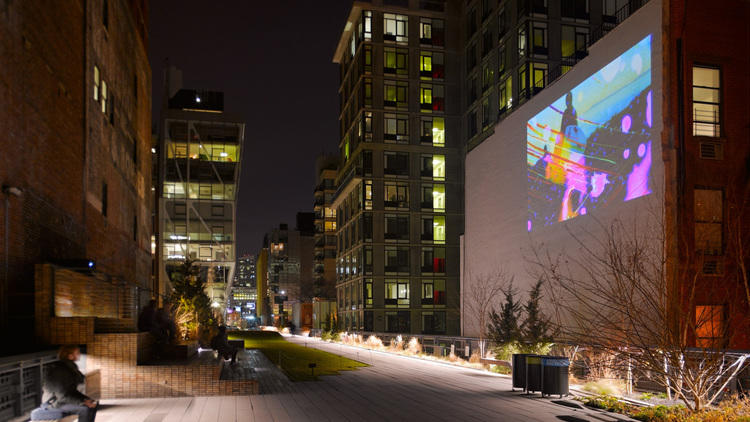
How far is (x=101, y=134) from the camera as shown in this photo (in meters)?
22.9

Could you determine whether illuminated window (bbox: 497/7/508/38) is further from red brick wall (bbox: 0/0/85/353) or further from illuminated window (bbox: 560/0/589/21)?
red brick wall (bbox: 0/0/85/353)

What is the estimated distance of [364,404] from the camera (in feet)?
45.1

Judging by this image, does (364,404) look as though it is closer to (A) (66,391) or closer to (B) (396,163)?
(A) (66,391)

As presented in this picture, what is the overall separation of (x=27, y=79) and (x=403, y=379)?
13.6 m

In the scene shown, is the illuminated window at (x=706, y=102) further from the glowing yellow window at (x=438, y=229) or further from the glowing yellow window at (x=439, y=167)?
A: the glowing yellow window at (x=438, y=229)

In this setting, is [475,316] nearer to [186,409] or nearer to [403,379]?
[403,379]

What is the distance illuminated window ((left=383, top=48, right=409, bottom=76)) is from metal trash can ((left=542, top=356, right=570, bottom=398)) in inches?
1975

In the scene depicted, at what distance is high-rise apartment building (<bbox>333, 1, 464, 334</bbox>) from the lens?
6034 cm

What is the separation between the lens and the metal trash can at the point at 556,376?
46.3 ft

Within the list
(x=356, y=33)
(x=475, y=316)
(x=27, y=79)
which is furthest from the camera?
(x=356, y=33)

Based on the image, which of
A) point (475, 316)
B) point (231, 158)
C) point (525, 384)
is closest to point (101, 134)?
point (525, 384)

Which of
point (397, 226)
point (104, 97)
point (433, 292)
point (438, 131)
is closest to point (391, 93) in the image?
point (438, 131)

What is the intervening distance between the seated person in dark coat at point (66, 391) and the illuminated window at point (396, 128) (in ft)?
176

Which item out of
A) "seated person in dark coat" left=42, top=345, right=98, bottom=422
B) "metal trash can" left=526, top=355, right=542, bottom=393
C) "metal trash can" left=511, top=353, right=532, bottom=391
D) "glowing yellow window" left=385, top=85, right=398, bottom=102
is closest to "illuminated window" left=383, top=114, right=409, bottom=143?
"glowing yellow window" left=385, top=85, right=398, bottom=102
